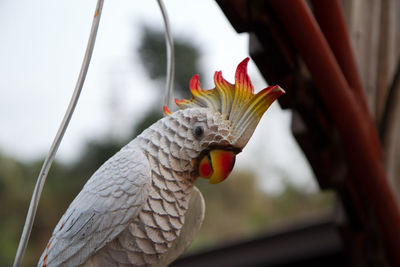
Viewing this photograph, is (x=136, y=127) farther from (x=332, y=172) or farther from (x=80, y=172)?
(x=332, y=172)

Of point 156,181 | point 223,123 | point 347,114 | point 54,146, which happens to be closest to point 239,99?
point 223,123

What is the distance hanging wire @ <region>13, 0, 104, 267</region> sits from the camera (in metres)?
0.80

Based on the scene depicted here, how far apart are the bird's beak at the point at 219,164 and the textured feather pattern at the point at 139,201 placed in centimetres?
2

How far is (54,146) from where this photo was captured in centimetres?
85

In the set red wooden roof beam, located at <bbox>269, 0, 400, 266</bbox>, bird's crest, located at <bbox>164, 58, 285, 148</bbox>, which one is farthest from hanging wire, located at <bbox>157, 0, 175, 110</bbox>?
red wooden roof beam, located at <bbox>269, 0, 400, 266</bbox>

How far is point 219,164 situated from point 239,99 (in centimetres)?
12

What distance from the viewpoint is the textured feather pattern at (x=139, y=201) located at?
0.82m

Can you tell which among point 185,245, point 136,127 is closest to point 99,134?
point 136,127

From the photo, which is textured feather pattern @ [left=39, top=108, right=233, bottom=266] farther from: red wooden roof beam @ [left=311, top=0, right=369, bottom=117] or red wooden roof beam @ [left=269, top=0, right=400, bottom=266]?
red wooden roof beam @ [left=311, top=0, right=369, bottom=117]

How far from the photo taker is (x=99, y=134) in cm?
809

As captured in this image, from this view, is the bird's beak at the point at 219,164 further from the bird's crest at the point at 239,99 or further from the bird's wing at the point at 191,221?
the bird's wing at the point at 191,221

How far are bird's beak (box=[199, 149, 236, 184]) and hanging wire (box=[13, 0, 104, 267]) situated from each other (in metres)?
0.26

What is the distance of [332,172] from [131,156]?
1.20m

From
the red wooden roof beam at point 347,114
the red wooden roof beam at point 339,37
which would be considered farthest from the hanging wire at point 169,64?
the red wooden roof beam at point 339,37
